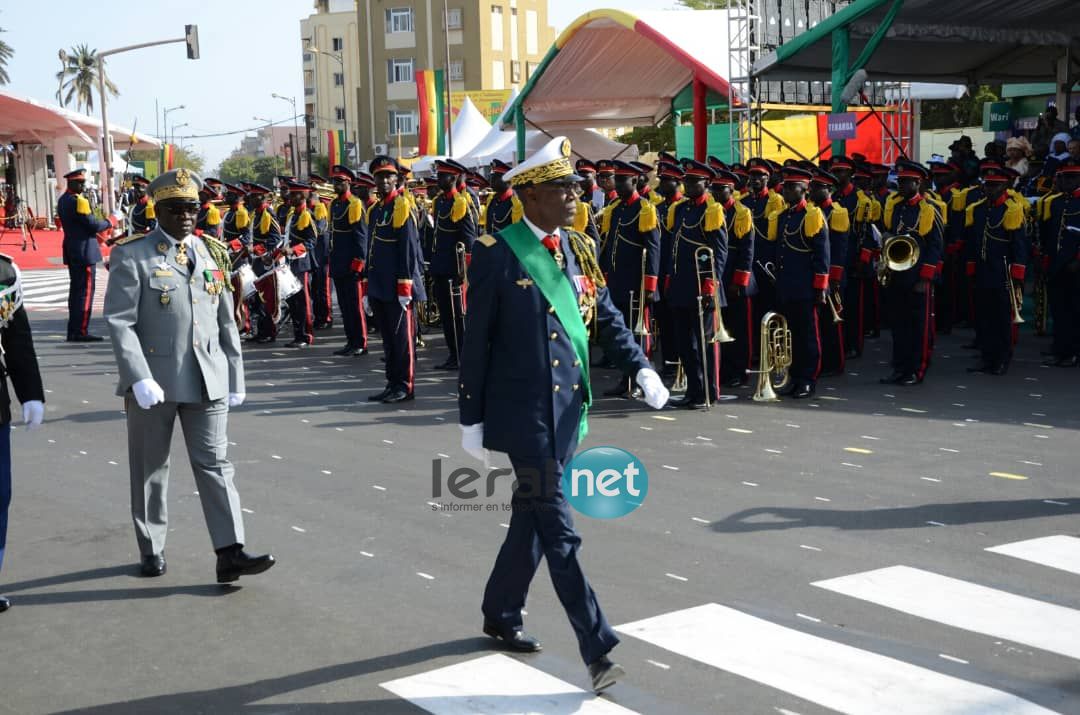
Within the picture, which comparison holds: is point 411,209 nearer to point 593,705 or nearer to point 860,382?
point 860,382

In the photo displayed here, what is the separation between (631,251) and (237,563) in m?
6.86

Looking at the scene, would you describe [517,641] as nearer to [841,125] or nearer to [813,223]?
[813,223]

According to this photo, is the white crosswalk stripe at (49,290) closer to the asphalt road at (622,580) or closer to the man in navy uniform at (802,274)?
the man in navy uniform at (802,274)

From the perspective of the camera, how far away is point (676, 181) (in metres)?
12.6

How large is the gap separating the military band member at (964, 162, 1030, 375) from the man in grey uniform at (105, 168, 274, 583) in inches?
364

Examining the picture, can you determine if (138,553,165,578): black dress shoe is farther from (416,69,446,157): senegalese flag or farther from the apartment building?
the apartment building

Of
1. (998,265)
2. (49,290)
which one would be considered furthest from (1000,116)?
(49,290)

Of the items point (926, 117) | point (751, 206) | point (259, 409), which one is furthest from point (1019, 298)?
point (926, 117)

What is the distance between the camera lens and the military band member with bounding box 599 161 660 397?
12.3m

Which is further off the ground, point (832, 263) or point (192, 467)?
point (832, 263)

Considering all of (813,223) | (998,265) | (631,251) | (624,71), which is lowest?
(998,265)

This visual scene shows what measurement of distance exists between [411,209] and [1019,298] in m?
6.24

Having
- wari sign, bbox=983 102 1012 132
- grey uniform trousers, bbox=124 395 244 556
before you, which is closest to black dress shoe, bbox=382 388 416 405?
grey uniform trousers, bbox=124 395 244 556

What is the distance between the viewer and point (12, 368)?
6176mm
